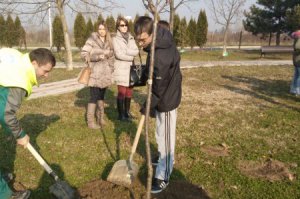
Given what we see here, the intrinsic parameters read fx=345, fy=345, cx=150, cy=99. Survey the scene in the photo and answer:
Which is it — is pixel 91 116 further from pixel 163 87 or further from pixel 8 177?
pixel 163 87

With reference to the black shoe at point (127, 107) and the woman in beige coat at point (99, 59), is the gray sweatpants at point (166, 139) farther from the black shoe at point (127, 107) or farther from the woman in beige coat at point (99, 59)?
Result: the black shoe at point (127, 107)

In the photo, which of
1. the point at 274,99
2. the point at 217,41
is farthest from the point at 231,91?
the point at 217,41

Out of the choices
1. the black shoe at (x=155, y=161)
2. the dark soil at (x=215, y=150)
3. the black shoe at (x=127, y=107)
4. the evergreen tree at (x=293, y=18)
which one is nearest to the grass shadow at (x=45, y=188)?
the black shoe at (x=155, y=161)

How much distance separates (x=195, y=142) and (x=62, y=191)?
255 centimetres

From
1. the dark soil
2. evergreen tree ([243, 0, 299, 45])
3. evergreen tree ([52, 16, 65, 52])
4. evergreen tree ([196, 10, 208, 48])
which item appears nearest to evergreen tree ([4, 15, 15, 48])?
evergreen tree ([52, 16, 65, 52])

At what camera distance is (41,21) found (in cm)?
1603

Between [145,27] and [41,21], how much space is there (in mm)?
13874

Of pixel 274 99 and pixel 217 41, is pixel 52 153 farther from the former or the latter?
pixel 217 41

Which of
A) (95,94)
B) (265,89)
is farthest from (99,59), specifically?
(265,89)

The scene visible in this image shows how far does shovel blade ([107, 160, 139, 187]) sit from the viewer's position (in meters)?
3.97

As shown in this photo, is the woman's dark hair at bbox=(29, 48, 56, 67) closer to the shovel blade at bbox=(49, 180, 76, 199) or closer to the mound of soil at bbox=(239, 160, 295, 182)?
the shovel blade at bbox=(49, 180, 76, 199)

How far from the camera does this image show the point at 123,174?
3.99m

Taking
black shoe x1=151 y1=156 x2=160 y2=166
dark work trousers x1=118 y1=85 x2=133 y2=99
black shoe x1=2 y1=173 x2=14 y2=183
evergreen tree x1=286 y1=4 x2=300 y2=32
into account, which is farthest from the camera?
evergreen tree x1=286 y1=4 x2=300 y2=32

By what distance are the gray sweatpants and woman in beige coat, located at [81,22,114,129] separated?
225 centimetres
